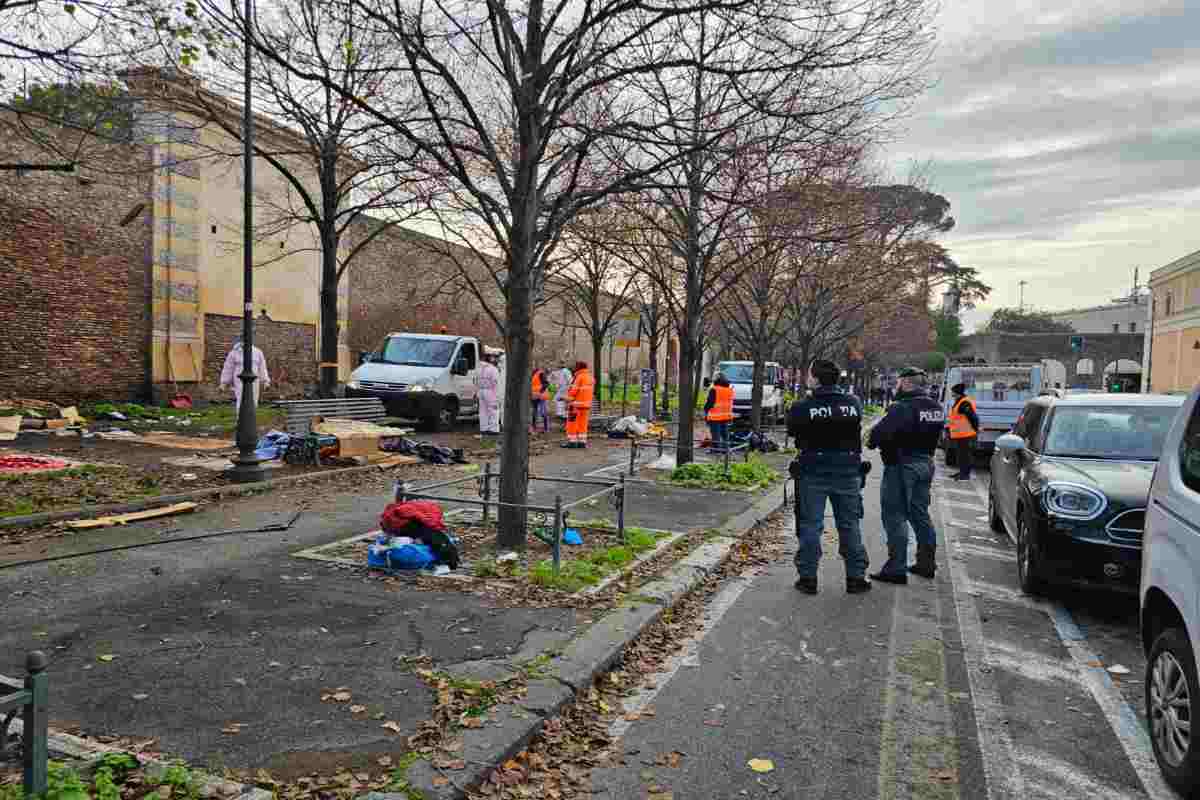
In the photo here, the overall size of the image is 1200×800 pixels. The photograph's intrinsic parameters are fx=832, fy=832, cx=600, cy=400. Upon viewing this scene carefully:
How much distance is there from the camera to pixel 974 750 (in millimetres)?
4059

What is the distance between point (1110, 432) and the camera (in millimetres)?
7535

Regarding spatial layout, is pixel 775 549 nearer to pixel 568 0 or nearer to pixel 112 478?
pixel 568 0

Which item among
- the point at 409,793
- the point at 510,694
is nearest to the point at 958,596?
the point at 510,694

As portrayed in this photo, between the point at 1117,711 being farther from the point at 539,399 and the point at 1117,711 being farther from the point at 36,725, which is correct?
the point at 539,399

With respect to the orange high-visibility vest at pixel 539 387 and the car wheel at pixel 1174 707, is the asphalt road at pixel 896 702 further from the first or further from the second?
the orange high-visibility vest at pixel 539 387

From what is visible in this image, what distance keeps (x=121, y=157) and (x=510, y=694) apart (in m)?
19.9

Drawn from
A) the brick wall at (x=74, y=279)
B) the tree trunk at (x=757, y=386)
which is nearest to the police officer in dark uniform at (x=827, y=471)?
the tree trunk at (x=757, y=386)

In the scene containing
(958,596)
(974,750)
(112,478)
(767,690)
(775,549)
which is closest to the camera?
(974,750)

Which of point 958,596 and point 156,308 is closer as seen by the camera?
point 958,596

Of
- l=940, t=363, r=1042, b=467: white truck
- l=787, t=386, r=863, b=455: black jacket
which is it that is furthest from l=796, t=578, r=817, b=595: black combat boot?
l=940, t=363, r=1042, b=467: white truck

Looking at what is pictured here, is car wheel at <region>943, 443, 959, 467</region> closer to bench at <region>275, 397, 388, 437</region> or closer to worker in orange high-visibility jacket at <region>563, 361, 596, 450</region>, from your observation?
worker in orange high-visibility jacket at <region>563, 361, 596, 450</region>

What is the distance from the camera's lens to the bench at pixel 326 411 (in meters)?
13.2

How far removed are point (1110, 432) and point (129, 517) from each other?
947cm

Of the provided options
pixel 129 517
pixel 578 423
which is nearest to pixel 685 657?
pixel 129 517
